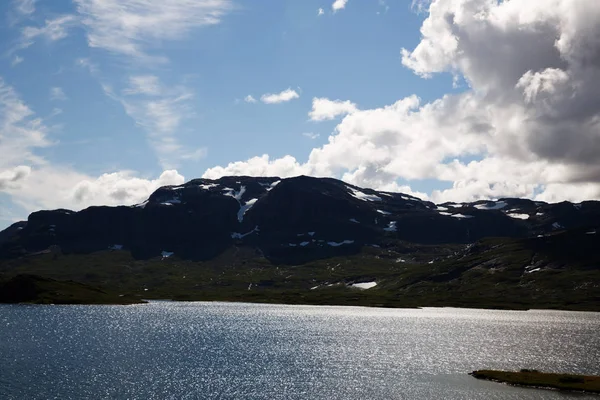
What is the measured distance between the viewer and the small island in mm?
88625

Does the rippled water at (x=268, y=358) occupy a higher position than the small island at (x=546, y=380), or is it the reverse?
the rippled water at (x=268, y=358)

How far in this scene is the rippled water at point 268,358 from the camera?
285 ft

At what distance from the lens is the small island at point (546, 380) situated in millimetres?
88625

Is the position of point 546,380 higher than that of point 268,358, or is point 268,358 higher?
point 268,358

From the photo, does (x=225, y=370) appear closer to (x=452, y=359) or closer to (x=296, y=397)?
(x=296, y=397)

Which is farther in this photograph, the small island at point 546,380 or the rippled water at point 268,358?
the small island at point 546,380

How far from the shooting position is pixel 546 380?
93062 millimetres

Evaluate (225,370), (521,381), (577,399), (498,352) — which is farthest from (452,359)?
(225,370)

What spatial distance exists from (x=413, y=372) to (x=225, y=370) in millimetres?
33995

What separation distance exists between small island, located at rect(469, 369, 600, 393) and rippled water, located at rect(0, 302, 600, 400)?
10.2 ft

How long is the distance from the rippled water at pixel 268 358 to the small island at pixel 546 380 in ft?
10.2

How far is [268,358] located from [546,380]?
53.5m

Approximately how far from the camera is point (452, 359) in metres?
123

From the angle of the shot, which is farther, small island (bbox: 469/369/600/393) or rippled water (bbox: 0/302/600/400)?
small island (bbox: 469/369/600/393)
